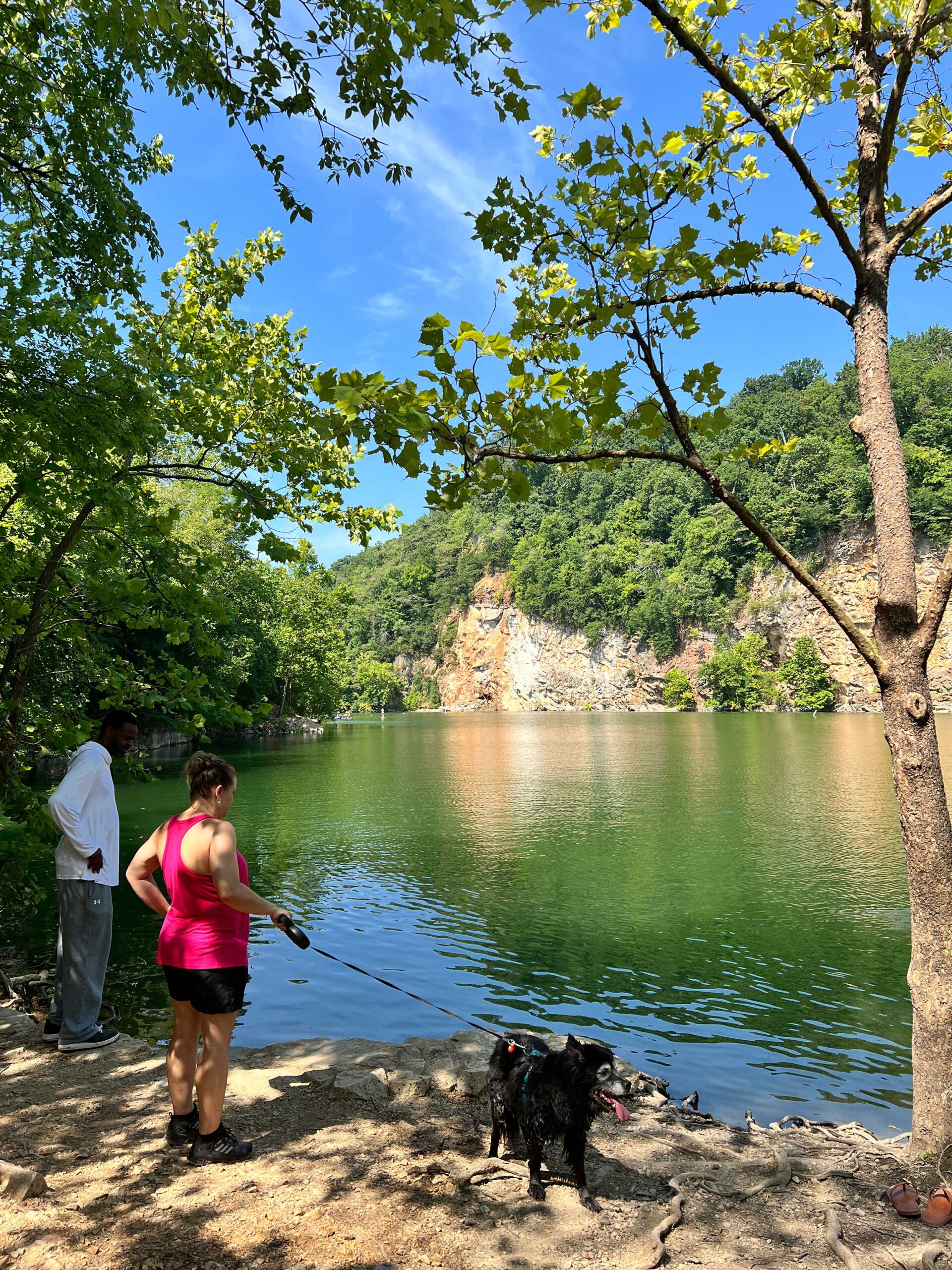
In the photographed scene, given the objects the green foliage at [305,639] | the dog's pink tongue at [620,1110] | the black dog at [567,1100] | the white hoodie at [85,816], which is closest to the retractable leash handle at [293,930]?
the black dog at [567,1100]

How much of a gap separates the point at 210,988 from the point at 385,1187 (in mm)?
1100

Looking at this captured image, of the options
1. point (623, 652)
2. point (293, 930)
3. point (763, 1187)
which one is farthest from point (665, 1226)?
point (623, 652)

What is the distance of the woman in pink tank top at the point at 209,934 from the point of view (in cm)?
339

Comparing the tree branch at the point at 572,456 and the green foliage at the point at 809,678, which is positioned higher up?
the tree branch at the point at 572,456

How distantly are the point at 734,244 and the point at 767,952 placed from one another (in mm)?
8355

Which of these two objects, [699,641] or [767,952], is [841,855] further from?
[699,641]

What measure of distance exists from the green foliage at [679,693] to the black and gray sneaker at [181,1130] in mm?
96436

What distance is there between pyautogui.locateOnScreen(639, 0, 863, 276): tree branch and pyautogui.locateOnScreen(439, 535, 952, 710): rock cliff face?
243ft

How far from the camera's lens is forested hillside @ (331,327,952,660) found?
81812 millimetres

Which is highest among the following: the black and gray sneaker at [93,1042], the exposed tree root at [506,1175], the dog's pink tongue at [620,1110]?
the dog's pink tongue at [620,1110]

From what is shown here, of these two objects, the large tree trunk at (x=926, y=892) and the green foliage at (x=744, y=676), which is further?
the green foliage at (x=744, y=676)

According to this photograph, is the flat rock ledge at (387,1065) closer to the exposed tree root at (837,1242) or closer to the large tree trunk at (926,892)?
the exposed tree root at (837,1242)

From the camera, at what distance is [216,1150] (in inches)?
137

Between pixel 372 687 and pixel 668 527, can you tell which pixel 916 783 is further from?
pixel 668 527
